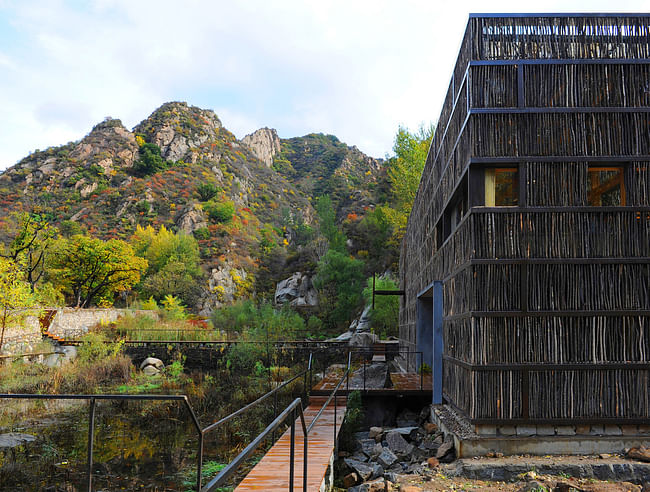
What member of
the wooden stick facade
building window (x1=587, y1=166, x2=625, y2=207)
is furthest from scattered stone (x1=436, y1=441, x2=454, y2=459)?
building window (x1=587, y1=166, x2=625, y2=207)

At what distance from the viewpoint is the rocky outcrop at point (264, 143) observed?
3447 inches

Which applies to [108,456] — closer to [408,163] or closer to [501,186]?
[501,186]

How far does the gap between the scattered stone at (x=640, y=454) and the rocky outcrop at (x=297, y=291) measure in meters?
30.8

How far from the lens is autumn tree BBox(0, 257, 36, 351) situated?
17656 millimetres

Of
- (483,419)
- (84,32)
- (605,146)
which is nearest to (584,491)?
(483,419)

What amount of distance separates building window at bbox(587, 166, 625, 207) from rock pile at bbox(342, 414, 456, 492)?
388 cm

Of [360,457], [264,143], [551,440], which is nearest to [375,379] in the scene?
[360,457]

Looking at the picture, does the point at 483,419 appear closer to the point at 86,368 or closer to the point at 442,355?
the point at 442,355

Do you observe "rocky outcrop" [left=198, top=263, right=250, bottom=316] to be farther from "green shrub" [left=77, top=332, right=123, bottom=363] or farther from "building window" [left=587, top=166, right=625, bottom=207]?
"building window" [left=587, top=166, right=625, bottom=207]

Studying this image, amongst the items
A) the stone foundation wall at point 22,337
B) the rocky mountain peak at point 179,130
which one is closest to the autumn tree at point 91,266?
the stone foundation wall at point 22,337

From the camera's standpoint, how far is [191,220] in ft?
167

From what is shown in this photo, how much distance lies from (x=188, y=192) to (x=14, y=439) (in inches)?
1925

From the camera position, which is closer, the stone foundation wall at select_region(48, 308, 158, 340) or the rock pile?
the rock pile

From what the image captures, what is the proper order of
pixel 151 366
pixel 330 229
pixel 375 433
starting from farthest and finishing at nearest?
pixel 330 229 → pixel 151 366 → pixel 375 433
